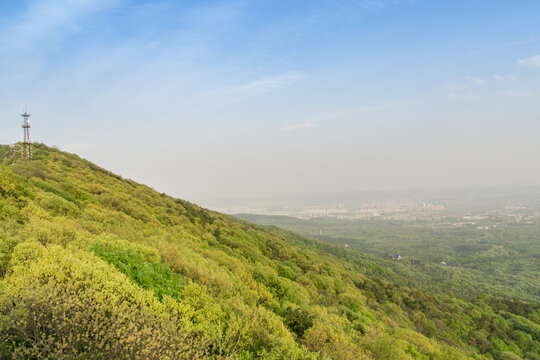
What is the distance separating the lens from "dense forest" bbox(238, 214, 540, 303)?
79562mm

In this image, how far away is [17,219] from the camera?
47.3 ft

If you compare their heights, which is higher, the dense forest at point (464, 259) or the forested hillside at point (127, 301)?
the forested hillside at point (127, 301)

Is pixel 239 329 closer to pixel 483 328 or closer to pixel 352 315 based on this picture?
pixel 352 315

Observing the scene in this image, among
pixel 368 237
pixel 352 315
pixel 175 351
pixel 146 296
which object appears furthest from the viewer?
pixel 368 237

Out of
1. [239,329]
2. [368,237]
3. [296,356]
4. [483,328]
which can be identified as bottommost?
[368,237]

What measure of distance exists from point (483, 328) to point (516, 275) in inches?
3174

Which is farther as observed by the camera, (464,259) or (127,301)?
(464,259)

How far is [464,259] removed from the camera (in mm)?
121000

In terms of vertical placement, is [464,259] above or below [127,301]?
below

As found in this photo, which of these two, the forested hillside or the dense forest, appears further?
the dense forest

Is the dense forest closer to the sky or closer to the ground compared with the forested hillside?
closer to the ground

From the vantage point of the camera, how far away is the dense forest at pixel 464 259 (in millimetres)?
79562

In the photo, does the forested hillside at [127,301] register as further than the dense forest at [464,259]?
No

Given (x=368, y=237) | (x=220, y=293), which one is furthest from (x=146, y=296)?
(x=368, y=237)
